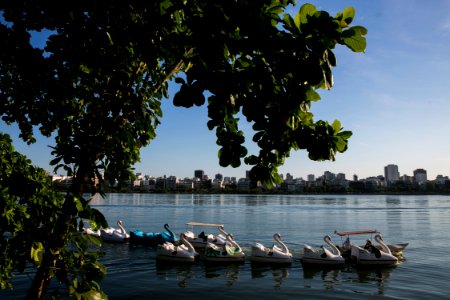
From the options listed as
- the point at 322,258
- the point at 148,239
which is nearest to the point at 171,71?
the point at 322,258

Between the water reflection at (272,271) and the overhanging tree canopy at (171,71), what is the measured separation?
18624mm

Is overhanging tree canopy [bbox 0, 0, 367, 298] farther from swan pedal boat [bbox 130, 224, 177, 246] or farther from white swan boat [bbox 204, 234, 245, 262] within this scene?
swan pedal boat [bbox 130, 224, 177, 246]

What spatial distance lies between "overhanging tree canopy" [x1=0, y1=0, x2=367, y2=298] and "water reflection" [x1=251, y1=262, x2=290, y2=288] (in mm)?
18624

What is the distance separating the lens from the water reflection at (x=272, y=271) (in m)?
23.7

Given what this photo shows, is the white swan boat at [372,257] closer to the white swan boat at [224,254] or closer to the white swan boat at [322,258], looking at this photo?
the white swan boat at [322,258]

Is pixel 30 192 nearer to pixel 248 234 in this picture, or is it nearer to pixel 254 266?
pixel 254 266

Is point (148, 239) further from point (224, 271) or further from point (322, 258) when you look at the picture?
point (322, 258)

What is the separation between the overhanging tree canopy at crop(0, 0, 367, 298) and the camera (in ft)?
10.4

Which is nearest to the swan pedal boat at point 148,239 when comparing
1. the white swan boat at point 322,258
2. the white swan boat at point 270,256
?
the white swan boat at point 270,256

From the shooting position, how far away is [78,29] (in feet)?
17.0

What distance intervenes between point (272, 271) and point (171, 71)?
22.0 m

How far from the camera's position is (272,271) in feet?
83.7

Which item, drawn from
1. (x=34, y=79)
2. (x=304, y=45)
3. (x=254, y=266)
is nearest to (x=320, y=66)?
(x=304, y=45)

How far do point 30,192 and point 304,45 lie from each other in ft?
14.4
